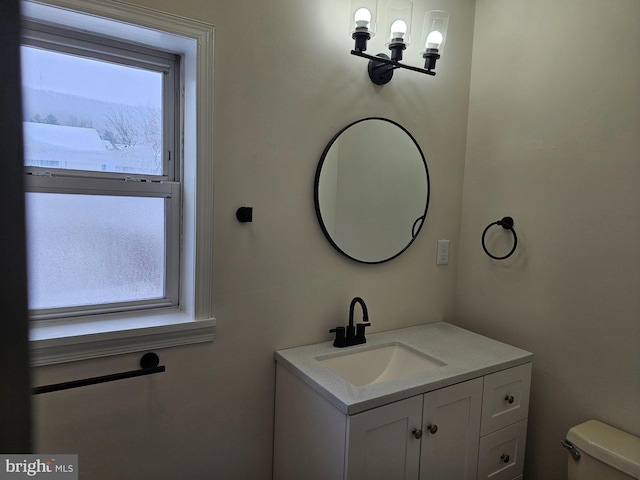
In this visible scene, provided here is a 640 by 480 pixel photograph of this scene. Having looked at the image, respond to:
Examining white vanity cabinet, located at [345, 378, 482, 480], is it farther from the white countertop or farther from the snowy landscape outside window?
the snowy landscape outside window

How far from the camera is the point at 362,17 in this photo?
1522 millimetres

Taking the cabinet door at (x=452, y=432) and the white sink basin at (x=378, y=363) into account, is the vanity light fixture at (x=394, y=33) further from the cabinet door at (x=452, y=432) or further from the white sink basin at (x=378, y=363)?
the cabinet door at (x=452, y=432)

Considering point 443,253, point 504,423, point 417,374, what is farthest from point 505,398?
point 443,253

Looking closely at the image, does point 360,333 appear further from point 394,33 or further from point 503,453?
point 394,33

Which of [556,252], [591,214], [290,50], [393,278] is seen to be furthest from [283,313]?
[591,214]

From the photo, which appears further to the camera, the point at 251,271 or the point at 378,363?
the point at 378,363

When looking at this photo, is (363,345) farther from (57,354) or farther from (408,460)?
(57,354)

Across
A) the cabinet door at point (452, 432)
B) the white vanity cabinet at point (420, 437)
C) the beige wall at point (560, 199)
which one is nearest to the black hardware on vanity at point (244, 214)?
the white vanity cabinet at point (420, 437)

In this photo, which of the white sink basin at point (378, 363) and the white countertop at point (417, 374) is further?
the white sink basin at point (378, 363)

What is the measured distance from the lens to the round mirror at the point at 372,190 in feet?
5.47

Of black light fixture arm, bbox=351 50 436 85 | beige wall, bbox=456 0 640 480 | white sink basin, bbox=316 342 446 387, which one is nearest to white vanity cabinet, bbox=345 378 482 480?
white sink basin, bbox=316 342 446 387

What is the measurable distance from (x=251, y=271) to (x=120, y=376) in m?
0.55

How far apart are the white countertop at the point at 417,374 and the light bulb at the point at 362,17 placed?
4.15 ft

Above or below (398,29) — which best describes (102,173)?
below
